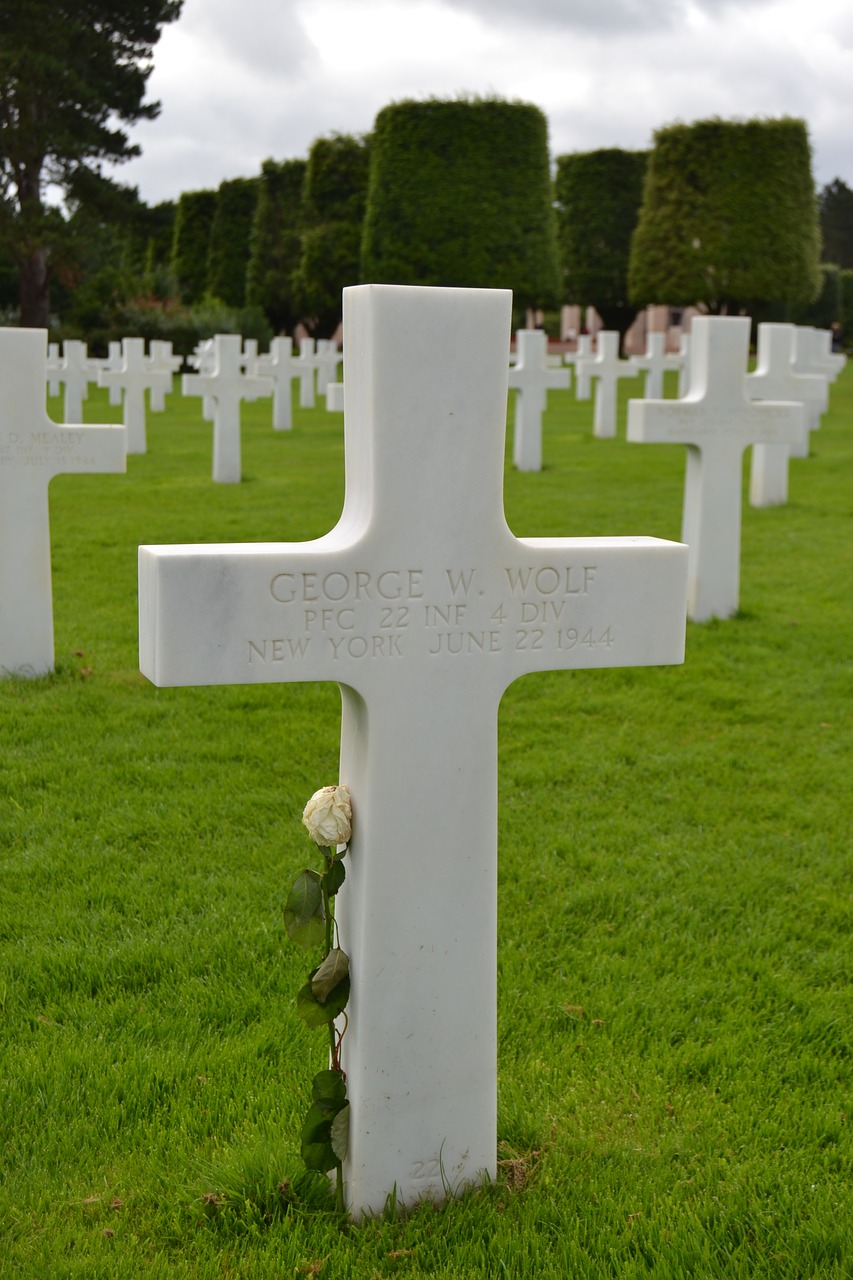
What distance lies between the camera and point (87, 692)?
5.84 m

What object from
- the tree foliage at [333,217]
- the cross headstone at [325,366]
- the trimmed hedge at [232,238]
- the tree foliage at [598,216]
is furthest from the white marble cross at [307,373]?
the trimmed hedge at [232,238]

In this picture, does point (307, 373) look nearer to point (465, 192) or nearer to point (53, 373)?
point (53, 373)

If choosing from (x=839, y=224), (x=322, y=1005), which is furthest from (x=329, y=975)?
(x=839, y=224)

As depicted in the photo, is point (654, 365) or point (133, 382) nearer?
point (133, 382)

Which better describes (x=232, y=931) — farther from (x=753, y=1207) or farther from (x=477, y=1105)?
(x=753, y=1207)

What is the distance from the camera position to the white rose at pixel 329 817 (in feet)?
7.41

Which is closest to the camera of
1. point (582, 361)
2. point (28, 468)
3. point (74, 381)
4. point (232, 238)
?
point (28, 468)

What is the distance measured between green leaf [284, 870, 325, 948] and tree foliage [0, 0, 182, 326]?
29394 mm

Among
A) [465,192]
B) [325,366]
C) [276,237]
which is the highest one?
[465,192]

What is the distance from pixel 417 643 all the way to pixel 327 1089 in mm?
817

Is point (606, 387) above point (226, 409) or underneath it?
above

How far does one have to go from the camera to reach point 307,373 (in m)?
22.3

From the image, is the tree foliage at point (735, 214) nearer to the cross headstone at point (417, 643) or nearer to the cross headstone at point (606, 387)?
the cross headstone at point (606, 387)

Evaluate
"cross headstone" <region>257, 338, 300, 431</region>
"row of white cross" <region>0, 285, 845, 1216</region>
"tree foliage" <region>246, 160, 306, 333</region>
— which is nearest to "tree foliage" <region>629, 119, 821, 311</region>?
"tree foliage" <region>246, 160, 306, 333</region>
